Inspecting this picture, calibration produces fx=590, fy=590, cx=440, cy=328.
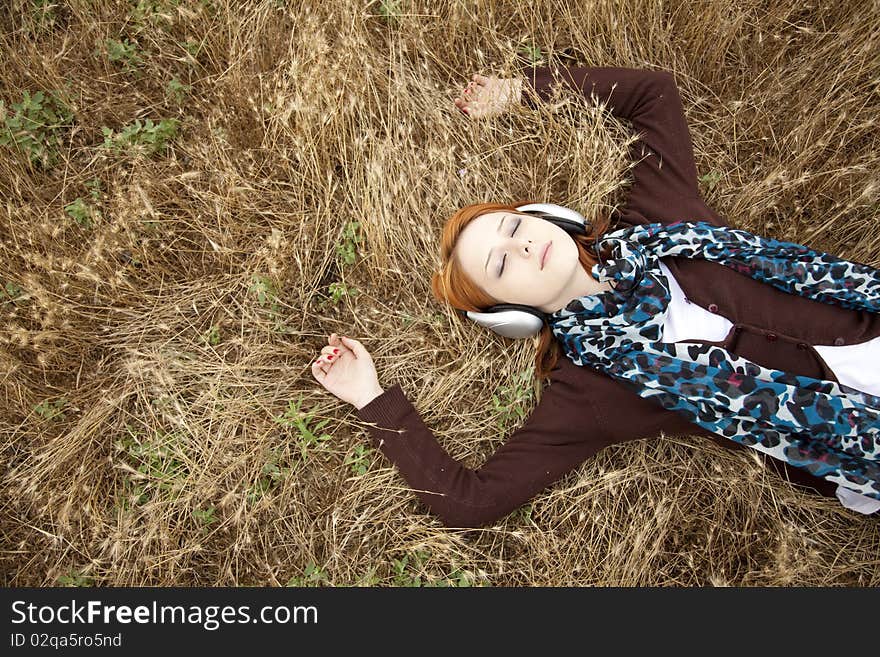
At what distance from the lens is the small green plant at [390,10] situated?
3.51 meters

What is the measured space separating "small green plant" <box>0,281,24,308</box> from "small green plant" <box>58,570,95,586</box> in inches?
59.0

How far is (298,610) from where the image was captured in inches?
123

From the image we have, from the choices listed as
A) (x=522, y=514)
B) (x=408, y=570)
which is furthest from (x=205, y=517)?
(x=522, y=514)

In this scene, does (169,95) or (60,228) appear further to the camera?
(169,95)

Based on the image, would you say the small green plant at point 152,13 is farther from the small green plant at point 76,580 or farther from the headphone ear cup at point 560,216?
the small green plant at point 76,580

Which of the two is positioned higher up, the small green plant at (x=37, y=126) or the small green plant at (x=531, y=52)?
the small green plant at (x=531, y=52)

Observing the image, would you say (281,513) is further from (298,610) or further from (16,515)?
(16,515)

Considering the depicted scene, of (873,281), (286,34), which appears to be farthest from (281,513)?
(873,281)

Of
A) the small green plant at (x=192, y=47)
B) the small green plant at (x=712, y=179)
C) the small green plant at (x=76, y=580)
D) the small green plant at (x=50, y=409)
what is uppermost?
the small green plant at (x=192, y=47)

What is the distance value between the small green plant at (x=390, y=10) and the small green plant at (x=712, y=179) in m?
2.10

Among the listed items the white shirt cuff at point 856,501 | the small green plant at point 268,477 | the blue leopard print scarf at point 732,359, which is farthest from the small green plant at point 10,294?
the white shirt cuff at point 856,501

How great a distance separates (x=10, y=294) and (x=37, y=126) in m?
0.99

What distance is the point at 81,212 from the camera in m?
3.34

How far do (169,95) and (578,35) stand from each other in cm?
248
